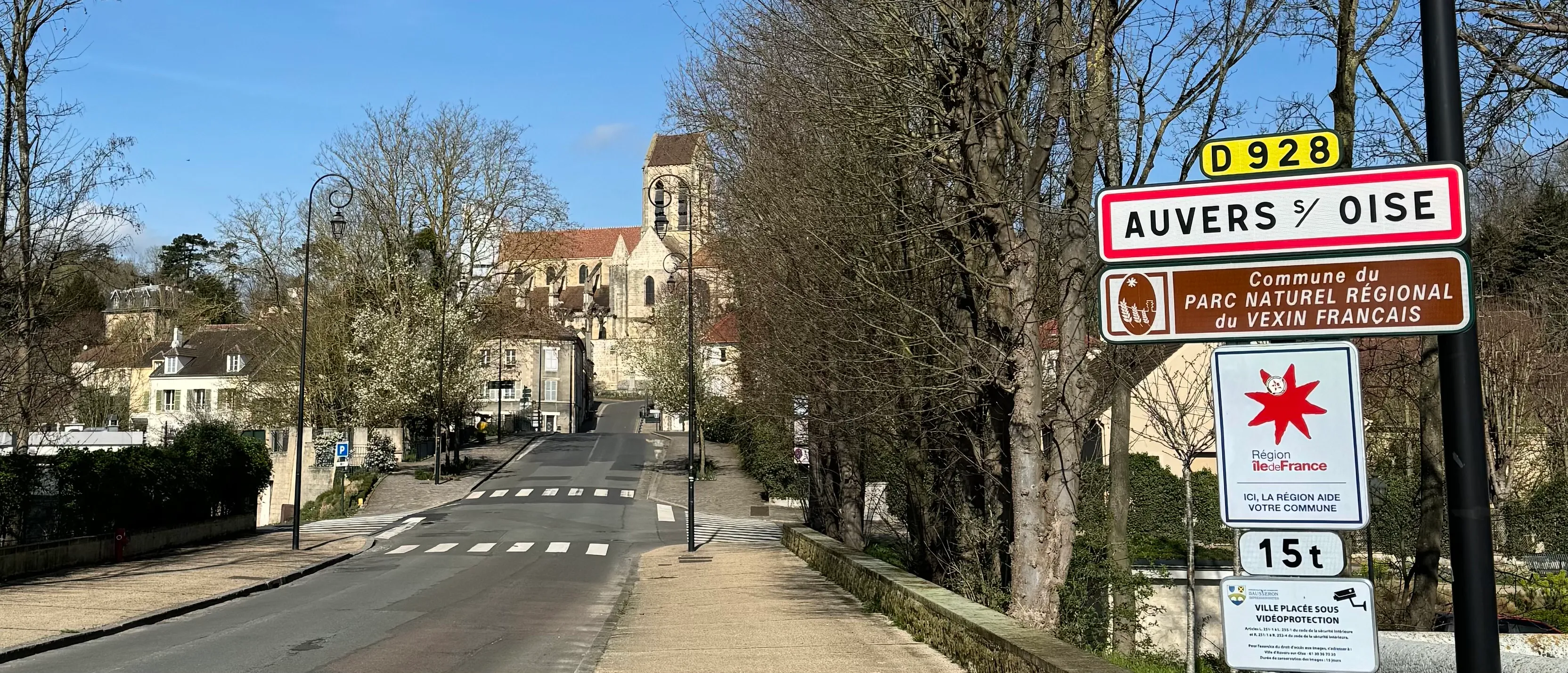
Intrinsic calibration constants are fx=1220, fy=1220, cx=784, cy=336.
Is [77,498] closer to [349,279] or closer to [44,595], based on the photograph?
[44,595]

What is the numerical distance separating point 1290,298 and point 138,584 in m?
20.2

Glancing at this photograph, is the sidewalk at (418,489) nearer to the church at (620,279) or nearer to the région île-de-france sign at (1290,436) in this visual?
the church at (620,279)

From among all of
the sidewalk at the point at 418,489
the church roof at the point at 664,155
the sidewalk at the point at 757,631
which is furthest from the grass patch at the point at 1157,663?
the church roof at the point at 664,155

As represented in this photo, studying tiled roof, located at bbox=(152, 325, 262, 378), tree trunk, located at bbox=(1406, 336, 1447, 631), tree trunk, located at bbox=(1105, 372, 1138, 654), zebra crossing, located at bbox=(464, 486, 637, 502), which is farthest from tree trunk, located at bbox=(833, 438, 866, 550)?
tiled roof, located at bbox=(152, 325, 262, 378)

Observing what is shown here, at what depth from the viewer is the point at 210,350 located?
83125mm

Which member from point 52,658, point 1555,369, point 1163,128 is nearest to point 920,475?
point 1163,128

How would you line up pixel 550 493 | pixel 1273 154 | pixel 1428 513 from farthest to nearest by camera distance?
pixel 550 493
pixel 1428 513
pixel 1273 154

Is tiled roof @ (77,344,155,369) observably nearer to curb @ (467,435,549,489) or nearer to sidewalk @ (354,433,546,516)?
sidewalk @ (354,433,546,516)

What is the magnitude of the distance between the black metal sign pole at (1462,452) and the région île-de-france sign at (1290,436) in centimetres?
40

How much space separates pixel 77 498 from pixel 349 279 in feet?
102

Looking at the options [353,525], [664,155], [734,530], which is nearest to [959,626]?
[734,530]

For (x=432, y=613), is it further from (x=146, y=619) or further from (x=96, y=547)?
(x=96, y=547)

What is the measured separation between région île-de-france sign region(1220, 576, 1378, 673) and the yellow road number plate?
1614mm

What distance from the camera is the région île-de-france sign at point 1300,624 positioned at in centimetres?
408
